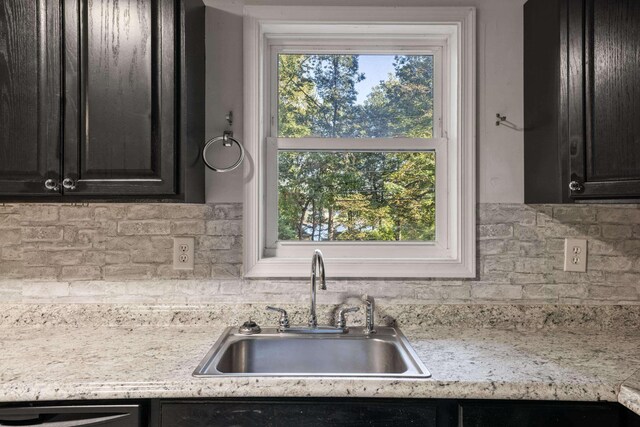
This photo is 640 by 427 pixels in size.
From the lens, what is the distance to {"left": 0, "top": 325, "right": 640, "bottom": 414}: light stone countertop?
1171 millimetres

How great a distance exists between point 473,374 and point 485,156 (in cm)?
93

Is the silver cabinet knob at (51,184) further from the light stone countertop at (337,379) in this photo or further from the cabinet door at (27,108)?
the light stone countertop at (337,379)

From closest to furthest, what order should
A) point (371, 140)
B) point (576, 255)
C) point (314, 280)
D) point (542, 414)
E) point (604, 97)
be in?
1. point (542, 414)
2. point (604, 97)
3. point (314, 280)
4. point (576, 255)
5. point (371, 140)

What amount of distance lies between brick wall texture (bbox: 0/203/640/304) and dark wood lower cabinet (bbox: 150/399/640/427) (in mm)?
624

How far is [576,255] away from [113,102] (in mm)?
1822

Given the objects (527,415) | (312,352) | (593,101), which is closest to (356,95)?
(593,101)

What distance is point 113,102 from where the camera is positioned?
4.91ft

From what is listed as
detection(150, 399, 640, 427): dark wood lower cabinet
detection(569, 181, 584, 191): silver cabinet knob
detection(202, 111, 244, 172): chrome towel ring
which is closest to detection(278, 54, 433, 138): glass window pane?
detection(202, 111, 244, 172): chrome towel ring

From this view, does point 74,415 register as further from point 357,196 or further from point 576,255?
point 576,255

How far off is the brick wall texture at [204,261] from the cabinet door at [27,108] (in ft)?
1.08

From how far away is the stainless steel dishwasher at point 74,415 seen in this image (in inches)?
46.4

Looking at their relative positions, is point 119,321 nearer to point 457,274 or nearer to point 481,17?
point 457,274

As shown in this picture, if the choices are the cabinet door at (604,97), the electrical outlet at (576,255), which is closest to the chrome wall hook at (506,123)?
the cabinet door at (604,97)

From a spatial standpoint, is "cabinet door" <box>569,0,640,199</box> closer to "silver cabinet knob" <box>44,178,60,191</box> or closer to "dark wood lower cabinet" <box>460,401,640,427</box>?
"dark wood lower cabinet" <box>460,401,640,427</box>
